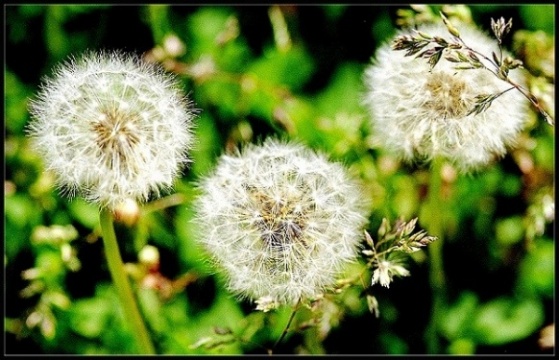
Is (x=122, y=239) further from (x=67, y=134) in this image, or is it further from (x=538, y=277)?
(x=538, y=277)

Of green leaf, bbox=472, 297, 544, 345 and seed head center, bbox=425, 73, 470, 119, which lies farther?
green leaf, bbox=472, 297, 544, 345

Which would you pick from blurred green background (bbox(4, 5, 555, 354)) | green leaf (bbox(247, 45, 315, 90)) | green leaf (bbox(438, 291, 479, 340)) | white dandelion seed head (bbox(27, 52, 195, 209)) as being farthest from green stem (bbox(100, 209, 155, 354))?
green leaf (bbox(247, 45, 315, 90))

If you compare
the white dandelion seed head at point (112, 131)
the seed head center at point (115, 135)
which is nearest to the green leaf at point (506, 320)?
the white dandelion seed head at point (112, 131)

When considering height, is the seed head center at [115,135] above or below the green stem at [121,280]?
above

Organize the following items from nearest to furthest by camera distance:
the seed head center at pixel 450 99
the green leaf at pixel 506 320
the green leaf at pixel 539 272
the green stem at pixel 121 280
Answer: the green stem at pixel 121 280
the seed head center at pixel 450 99
the green leaf at pixel 506 320
the green leaf at pixel 539 272

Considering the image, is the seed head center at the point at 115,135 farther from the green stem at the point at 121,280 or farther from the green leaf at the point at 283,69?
the green leaf at the point at 283,69

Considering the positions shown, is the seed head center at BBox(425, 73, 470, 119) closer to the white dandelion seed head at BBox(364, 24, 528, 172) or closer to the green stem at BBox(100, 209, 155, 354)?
the white dandelion seed head at BBox(364, 24, 528, 172)
